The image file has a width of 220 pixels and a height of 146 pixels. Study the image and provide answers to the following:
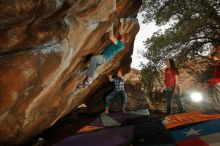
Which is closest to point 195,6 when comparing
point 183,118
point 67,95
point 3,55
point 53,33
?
point 183,118

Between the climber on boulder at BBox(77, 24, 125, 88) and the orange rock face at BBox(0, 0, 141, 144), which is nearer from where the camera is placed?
the orange rock face at BBox(0, 0, 141, 144)

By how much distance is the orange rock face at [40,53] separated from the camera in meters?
6.77

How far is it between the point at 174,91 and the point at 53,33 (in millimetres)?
6025

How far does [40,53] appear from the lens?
7602 mm

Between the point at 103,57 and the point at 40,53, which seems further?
the point at 103,57

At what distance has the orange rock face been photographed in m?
6.77

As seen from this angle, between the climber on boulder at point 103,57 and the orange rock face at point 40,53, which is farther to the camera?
the climber on boulder at point 103,57

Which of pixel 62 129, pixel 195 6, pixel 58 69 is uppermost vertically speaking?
pixel 195 6

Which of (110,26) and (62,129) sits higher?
(110,26)

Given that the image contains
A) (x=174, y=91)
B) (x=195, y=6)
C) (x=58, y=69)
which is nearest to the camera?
(x=58, y=69)

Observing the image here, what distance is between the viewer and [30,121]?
8.75m

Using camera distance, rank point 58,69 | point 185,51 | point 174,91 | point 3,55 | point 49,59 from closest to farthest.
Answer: point 3,55 → point 49,59 → point 58,69 → point 174,91 → point 185,51

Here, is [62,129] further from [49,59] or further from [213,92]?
[213,92]

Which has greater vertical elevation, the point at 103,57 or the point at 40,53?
the point at 103,57
